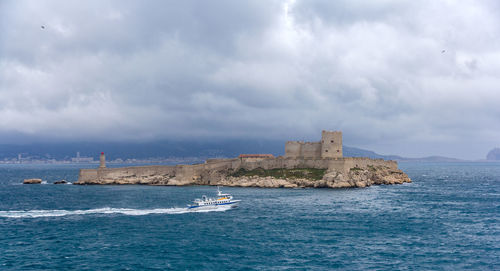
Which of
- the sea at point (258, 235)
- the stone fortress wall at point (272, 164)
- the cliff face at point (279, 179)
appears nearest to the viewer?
the sea at point (258, 235)

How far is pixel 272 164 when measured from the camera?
95812 mm

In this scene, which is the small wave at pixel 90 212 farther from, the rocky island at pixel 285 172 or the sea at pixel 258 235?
the rocky island at pixel 285 172

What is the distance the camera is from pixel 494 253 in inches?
1271

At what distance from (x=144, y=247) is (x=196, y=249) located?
4.53 meters

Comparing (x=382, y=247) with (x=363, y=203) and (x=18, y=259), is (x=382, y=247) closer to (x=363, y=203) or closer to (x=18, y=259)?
(x=363, y=203)

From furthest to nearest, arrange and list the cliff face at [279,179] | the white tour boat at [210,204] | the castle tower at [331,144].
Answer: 1. the castle tower at [331,144]
2. the cliff face at [279,179]
3. the white tour boat at [210,204]

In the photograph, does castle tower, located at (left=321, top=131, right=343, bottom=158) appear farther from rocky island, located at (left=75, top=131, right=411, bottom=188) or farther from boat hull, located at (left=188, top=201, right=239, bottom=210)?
boat hull, located at (left=188, top=201, right=239, bottom=210)

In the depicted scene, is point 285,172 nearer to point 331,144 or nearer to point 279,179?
point 279,179

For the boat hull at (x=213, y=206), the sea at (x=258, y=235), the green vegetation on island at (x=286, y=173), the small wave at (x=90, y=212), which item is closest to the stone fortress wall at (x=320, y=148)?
the green vegetation on island at (x=286, y=173)

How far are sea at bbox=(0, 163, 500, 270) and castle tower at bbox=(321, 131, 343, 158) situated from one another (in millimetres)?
31710

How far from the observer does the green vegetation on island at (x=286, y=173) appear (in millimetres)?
86750

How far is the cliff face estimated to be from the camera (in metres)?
83.6

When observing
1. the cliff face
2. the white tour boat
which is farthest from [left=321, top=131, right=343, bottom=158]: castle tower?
the white tour boat

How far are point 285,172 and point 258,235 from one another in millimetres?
52521
